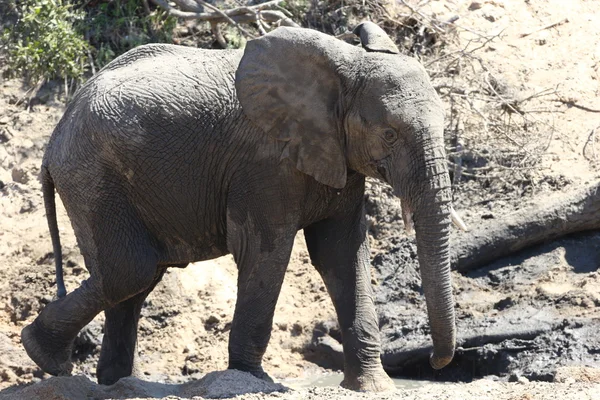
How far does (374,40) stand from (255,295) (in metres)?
1.53

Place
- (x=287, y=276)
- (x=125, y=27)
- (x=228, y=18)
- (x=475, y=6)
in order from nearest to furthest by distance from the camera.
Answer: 1. (x=287, y=276)
2. (x=228, y=18)
3. (x=125, y=27)
4. (x=475, y=6)

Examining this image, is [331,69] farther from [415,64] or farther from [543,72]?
[543,72]

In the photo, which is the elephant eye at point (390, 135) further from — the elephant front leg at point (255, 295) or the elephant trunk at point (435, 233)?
the elephant front leg at point (255, 295)

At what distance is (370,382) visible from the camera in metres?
7.63

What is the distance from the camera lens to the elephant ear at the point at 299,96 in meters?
7.17

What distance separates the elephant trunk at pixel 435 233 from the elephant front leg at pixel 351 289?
2.97 ft

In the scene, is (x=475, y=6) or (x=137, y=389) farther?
(x=475, y=6)

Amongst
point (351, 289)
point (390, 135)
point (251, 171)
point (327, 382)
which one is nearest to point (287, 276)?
point (327, 382)

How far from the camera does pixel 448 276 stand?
22.4 ft

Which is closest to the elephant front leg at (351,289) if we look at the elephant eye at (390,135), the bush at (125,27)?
the elephant eye at (390,135)

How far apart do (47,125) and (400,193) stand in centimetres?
478

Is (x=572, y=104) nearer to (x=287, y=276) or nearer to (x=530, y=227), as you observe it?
(x=530, y=227)

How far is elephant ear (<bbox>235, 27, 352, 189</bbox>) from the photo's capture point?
23.5 ft

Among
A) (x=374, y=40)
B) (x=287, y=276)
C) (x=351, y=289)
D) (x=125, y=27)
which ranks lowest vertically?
(x=287, y=276)
